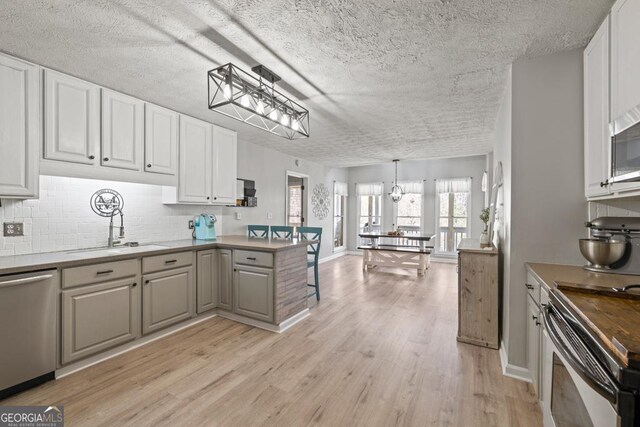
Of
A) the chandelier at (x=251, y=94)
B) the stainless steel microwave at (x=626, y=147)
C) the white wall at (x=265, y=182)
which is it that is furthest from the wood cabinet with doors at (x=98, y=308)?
the stainless steel microwave at (x=626, y=147)

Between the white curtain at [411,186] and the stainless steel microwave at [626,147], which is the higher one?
the white curtain at [411,186]

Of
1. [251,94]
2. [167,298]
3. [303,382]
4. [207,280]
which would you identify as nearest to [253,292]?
[207,280]

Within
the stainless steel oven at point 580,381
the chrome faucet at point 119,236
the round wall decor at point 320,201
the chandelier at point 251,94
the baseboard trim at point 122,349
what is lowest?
the baseboard trim at point 122,349

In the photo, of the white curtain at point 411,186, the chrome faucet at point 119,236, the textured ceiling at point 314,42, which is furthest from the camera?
the white curtain at point 411,186

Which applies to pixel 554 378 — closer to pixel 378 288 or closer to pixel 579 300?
pixel 579 300

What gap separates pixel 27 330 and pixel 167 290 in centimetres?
101

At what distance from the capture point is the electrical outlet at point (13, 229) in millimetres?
2314

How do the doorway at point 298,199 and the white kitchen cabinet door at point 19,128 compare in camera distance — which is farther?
the doorway at point 298,199

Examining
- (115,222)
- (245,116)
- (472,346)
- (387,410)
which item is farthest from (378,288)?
(115,222)

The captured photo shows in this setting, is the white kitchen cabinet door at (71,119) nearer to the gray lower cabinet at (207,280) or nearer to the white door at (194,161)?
the white door at (194,161)

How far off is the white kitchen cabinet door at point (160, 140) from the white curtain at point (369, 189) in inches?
230

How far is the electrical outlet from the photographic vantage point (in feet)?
7.59

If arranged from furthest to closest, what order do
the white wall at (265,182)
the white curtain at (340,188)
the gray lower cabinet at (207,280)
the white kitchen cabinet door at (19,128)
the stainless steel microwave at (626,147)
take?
1. the white curtain at (340,188)
2. the white wall at (265,182)
3. the gray lower cabinet at (207,280)
4. the white kitchen cabinet door at (19,128)
5. the stainless steel microwave at (626,147)

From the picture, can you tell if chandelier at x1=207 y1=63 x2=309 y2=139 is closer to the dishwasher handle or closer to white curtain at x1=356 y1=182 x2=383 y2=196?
the dishwasher handle
